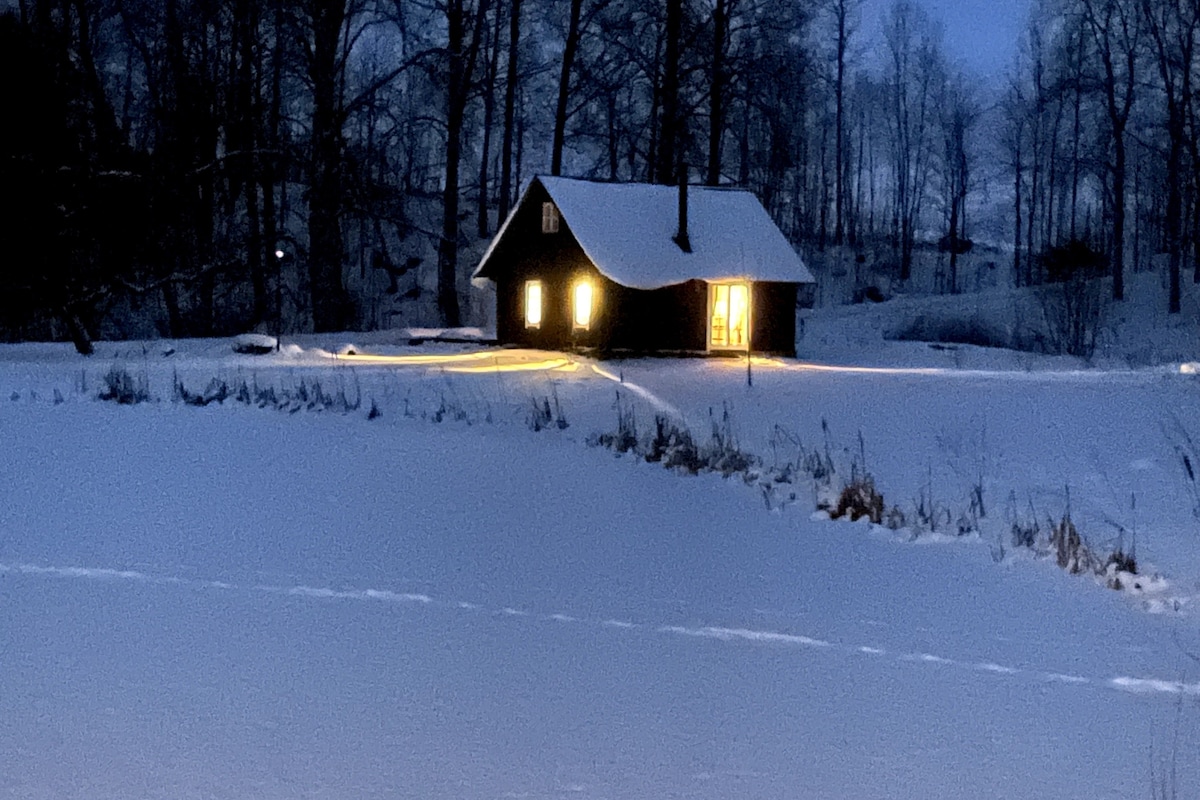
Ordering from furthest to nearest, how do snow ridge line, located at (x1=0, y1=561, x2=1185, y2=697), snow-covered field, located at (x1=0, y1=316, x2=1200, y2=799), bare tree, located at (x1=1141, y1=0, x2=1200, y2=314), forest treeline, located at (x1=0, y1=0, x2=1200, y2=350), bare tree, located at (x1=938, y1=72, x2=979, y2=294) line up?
bare tree, located at (x1=938, y1=72, x2=979, y2=294), bare tree, located at (x1=1141, y1=0, x2=1200, y2=314), forest treeline, located at (x1=0, y1=0, x2=1200, y2=350), snow ridge line, located at (x1=0, y1=561, x2=1185, y2=697), snow-covered field, located at (x1=0, y1=316, x2=1200, y2=799)

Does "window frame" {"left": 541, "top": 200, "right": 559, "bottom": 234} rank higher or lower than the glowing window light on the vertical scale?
higher

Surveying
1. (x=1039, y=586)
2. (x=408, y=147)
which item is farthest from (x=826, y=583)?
(x=408, y=147)

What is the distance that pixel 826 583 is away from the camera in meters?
7.01

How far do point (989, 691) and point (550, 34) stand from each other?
1674 inches

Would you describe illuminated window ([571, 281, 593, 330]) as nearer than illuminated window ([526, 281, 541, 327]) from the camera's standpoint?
Yes

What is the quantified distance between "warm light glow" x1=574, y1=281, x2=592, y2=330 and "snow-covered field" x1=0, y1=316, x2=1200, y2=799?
14.9 meters

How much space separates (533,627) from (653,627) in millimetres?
563

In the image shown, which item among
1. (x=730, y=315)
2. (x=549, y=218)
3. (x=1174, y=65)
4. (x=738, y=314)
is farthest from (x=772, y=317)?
(x=1174, y=65)

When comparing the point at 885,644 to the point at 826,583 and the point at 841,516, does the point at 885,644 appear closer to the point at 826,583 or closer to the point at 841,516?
the point at 826,583

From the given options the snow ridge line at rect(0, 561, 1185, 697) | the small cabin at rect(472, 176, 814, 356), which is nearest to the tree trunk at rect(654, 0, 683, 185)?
the small cabin at rect(472, 176, 814, 356)

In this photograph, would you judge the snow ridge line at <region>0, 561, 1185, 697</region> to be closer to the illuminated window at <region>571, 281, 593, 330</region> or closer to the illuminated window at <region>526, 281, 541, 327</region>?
the illuminated window at <region>571, 281, 593, 330</region>

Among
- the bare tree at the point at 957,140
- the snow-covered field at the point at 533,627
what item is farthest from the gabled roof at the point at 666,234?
the bare tree at the point at 957,140

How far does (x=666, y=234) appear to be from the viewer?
2805 cm

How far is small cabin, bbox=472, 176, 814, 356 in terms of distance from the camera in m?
26.9
